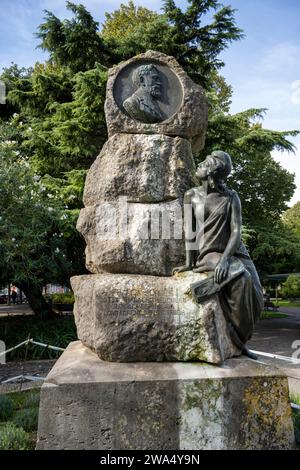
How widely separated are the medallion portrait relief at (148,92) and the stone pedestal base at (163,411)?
7.50 ft

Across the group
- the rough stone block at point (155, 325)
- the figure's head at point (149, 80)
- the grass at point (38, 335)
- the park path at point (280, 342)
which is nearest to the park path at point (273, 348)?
the park path at point (280, 342)

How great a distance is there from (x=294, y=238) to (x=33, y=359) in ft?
28.9

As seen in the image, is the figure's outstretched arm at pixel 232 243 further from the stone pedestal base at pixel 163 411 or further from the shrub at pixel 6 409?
the shrub at pixel 6 409

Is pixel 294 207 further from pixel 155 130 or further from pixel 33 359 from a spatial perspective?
pixel 155 130

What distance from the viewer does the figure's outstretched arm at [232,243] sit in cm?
287

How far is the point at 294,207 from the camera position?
38.6m

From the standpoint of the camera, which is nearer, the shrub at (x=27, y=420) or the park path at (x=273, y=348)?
the shrub at (x=27, y=420)

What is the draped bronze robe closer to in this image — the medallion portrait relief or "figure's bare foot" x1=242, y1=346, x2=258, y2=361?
"figure's bare foot" x1=242, y1=346, x2=258, y2=361

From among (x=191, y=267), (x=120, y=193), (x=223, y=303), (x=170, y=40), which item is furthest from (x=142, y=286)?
(x=170, y=40)

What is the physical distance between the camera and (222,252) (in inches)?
121

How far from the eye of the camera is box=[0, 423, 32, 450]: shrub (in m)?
3.17

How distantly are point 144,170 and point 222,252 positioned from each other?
100cm

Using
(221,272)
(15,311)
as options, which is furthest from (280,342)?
(15,311)

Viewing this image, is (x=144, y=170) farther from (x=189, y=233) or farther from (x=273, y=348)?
(x=273, y=348)
